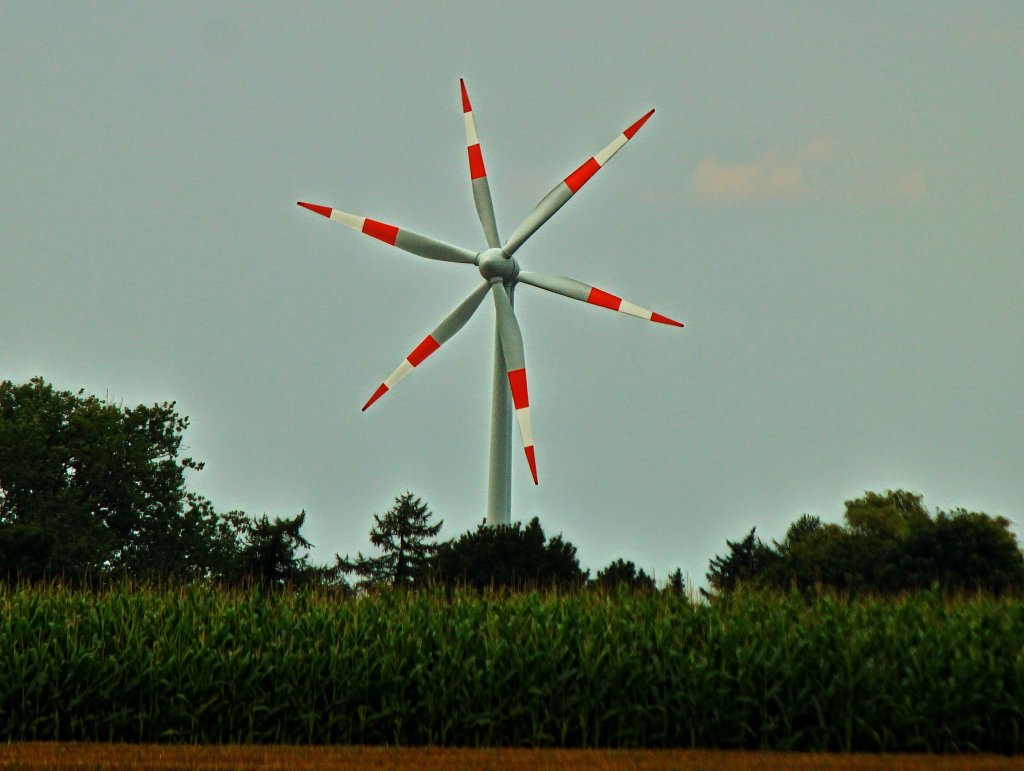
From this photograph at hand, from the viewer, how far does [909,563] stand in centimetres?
5444

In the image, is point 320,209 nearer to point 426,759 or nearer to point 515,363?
point 515,363

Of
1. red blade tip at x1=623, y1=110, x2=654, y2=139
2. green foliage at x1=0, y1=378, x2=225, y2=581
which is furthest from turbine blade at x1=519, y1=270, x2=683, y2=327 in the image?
green foliage at x1=0, y1=378, x2=225, y2=581

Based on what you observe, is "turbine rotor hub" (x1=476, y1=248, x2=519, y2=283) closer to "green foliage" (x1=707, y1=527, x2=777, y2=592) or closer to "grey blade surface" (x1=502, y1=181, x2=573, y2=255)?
"grey blade surface" (x1=502, y1=181, x2=573, y2=255)

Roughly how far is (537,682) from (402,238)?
2927 centimetres

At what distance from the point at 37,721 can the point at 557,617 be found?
32.2 feet

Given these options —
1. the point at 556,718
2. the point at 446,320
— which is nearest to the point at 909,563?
the point at 446,320

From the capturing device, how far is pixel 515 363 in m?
47.9

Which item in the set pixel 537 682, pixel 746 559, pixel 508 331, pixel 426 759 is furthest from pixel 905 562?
pixel 426 759

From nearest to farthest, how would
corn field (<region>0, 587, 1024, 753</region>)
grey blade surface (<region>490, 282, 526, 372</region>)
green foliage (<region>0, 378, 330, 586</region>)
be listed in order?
corn field (<region>0, 587, 1024, 753</region>)
grey blade surface (<region>490, 282, 526, 372</region>)
green foliage (<region>0, 378, 330, 586</region>)

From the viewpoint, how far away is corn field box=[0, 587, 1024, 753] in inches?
930

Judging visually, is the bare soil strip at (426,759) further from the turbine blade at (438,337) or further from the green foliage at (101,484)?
the green foliage at (101,484)

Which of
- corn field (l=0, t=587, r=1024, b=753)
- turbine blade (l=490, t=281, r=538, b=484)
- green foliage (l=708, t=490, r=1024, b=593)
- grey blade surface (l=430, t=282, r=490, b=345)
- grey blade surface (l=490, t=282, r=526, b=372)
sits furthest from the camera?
green foliage (l=708, t=490, r=1024, b=593)

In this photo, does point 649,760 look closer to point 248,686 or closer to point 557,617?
point 557,617

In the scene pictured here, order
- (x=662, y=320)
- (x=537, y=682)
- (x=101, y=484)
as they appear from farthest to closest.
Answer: (x=101, y=484) → (x=662, y=320) → (x=537, y=682)
